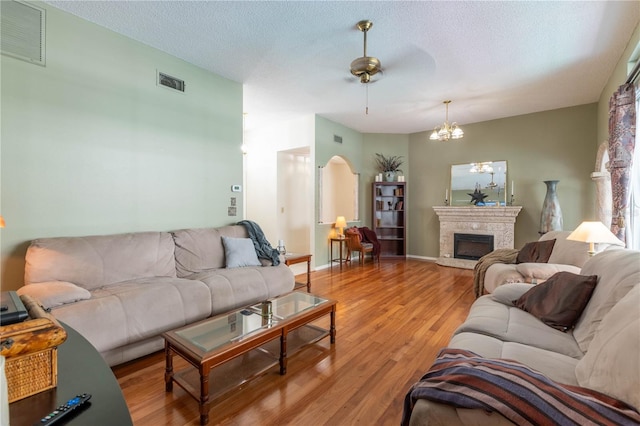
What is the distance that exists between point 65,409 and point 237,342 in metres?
1.20

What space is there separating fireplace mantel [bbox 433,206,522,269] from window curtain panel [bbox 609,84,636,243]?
7.38 ft

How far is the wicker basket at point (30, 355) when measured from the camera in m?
0.66

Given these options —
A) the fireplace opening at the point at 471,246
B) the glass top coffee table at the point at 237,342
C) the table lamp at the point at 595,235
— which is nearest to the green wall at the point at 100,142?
the glass top coffee table at the point at 237,342

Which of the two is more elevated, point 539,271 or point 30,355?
point 30,355

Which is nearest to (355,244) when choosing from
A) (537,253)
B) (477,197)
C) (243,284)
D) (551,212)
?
(477,197)

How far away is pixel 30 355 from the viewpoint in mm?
686

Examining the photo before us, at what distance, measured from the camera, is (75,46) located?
2535 mm

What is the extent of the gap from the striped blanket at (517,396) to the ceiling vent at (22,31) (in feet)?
11.8

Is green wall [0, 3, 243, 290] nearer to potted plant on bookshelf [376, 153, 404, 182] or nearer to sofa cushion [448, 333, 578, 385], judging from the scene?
sofa cushion [448, 333, 578, 385]

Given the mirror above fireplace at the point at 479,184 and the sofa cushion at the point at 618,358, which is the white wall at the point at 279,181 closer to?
the mirror above fireplace at the point at 479,184

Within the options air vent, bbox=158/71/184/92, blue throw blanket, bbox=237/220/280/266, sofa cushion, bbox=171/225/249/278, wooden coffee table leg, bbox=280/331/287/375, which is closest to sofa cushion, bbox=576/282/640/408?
wooden coffee table leg, bbox=280/331/287/375

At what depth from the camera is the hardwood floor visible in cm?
162

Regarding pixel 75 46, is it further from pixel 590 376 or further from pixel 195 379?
pixel 590 376

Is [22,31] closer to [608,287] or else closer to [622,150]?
[608,287]
